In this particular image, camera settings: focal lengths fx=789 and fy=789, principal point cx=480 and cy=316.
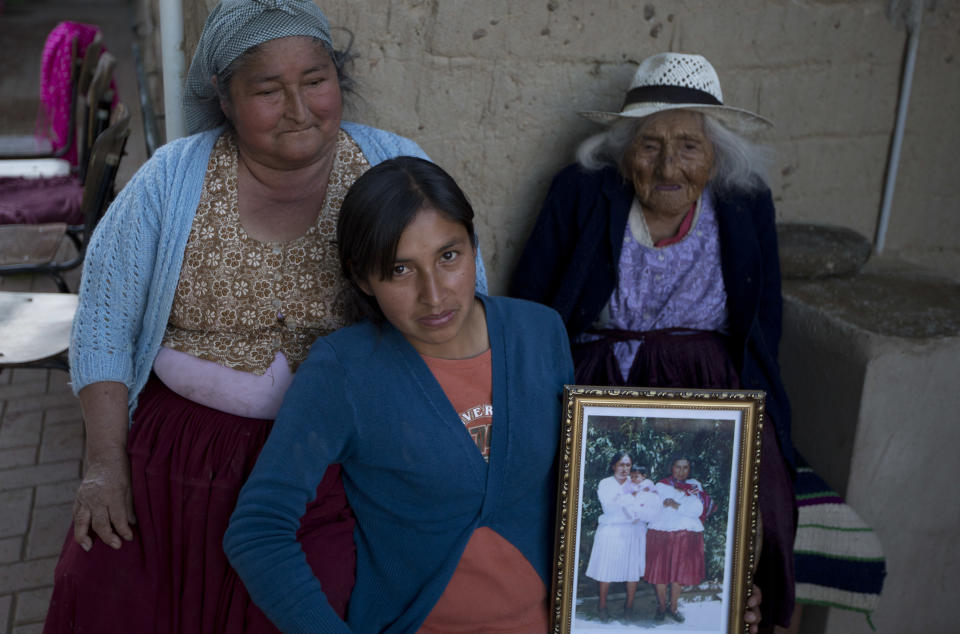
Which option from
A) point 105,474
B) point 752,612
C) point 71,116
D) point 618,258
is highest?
point 71,116

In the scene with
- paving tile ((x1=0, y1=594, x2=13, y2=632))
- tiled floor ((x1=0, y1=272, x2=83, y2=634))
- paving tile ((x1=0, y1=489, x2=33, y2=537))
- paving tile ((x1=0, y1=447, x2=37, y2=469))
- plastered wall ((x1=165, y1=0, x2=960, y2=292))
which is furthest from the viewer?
paving tile ((x1=0, y1=447, x2=37, y2=469))

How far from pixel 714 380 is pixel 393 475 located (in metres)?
1.24

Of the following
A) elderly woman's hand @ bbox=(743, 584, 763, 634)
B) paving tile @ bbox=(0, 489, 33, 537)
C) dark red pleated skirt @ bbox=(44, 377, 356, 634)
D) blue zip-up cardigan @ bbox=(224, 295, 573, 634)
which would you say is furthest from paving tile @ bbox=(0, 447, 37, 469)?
elderly woman's hand @ bbox=(743, 584, 763, 634)

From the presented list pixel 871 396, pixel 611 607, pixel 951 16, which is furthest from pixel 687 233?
pixel 951 16

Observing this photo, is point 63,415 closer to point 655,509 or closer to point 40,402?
→ point 40,402

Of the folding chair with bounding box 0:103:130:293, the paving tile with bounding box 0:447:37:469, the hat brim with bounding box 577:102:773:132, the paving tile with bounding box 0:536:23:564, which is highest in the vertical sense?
the hat brim with bounding box 577:102:773:132

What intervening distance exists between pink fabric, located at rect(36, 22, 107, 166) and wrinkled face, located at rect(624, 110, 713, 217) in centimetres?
339

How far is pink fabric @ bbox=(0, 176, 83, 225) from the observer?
153 inches

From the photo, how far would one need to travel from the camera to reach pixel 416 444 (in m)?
1.60

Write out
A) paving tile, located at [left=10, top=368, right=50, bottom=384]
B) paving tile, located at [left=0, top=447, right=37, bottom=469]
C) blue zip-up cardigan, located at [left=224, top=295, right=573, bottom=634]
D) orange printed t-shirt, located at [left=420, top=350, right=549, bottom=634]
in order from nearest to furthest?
blue zip-up cardigan, located at [left=224, top=295, right=573, bottom=634], orange printed t-shirt, located at [left=420, top=350, right=549, bottom=634], paving tile, located at [left=0, top=447, right=37, bottom=469], paving tile, located at [left=10, top=368, right=50, bottom=384]

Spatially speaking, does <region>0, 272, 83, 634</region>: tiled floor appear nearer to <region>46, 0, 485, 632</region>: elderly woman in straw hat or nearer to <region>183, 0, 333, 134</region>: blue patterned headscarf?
<region>46, 0, 485, 632</region>: elderly woman in straw hat

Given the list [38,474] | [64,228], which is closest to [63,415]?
[38,474]

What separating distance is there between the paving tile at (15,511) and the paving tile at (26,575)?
0.21m

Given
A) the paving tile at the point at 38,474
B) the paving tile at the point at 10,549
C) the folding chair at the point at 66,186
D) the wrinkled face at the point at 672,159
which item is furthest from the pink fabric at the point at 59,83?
the wrinkled face at the point at 672,159
